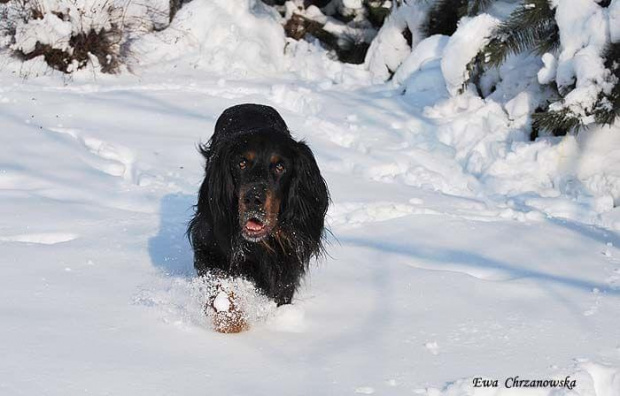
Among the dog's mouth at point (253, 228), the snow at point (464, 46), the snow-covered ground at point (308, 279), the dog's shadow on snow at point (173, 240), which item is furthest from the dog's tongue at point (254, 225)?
the snow at point (464, 46)

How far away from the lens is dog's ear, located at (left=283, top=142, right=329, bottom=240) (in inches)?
139

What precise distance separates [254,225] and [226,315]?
36 cm

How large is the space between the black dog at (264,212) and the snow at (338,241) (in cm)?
12

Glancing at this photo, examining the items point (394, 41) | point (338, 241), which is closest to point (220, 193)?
point (338, 241)

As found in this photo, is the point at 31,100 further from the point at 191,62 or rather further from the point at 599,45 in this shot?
the point at 599,45

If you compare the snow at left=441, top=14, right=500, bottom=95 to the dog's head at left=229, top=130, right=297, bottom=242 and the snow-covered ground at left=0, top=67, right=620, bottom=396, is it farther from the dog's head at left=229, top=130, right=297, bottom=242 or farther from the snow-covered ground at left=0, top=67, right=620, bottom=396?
the dog's head at left=229, top=130, right=297, bottom=242

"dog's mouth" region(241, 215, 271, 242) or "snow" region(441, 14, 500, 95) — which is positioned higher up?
"snow" region(441, 14, 500, 95)

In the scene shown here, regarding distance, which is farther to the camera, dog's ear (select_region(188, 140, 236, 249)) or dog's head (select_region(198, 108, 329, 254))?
dog's ear (select_region(188, 140, 236, 249))

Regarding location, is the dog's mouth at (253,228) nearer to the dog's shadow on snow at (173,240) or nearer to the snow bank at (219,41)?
the dog's shadow on snow at (173,240)

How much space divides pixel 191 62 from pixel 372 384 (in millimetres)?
5697

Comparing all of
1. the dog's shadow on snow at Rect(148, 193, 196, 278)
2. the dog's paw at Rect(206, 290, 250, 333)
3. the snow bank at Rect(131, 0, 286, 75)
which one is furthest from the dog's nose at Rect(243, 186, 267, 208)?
the snow bank at Rect(131, 0, 286, 75)

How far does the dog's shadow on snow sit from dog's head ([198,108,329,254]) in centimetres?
44

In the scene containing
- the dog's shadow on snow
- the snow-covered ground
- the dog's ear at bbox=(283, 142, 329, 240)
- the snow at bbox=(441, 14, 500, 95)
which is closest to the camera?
the snow-covered ground

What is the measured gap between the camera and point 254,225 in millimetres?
3258
